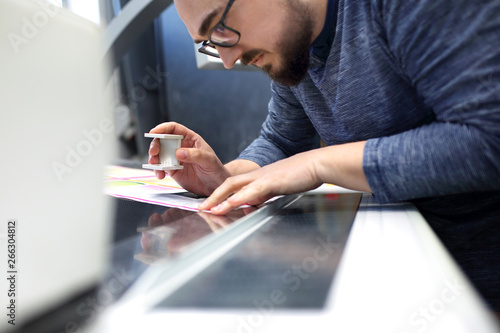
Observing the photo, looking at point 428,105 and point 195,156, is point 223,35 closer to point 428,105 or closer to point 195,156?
point 195,156

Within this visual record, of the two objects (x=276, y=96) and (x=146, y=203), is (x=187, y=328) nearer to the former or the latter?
(x=146, y=203)

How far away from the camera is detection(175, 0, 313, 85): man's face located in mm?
711

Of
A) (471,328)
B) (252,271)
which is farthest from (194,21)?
(471,328)

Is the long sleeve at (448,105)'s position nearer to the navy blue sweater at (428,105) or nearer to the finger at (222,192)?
the navy blue sweater at (428,105)
